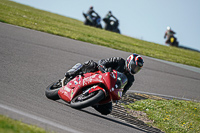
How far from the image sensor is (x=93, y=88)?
5.85 meters

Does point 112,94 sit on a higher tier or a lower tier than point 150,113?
higher

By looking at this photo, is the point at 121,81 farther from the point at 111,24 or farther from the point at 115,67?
the point at 111,24

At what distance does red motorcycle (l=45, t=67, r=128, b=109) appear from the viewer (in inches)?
227

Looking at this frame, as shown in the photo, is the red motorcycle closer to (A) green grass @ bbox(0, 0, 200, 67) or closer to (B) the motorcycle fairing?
(B) the motorcycle fairing

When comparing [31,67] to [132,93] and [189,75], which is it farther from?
[189,75]

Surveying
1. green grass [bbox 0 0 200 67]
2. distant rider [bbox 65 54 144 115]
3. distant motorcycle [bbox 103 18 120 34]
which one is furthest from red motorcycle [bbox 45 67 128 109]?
distant motorcycle [bbox 103 18 120 34]

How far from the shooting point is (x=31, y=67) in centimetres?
860

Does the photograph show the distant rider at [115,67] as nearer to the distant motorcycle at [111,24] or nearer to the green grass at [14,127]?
the green grass at [14,127]

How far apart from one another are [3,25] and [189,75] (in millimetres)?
7526

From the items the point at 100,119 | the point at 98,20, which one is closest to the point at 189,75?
the point at 100,119

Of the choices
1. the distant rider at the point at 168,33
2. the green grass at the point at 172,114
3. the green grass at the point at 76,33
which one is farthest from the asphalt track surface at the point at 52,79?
the distant rider at the point at 168,33

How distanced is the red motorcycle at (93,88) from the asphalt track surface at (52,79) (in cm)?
23

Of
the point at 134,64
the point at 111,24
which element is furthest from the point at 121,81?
the point at 111,24

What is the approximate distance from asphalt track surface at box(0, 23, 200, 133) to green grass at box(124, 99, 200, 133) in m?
1.02
